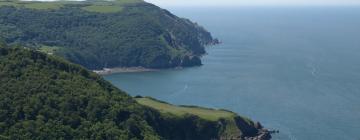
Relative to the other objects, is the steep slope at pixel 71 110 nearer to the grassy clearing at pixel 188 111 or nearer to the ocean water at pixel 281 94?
the grassy clearing at pixel 188 111


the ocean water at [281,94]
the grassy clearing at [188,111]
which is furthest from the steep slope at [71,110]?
the ocean water at [281,94]

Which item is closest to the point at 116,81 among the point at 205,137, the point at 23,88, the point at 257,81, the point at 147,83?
the point at 147,83

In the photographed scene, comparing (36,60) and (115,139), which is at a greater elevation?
(36,60)

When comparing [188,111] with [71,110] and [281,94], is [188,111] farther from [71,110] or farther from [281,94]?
[281,94]

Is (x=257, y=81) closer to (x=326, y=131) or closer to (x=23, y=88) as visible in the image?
(x=326, y=131)

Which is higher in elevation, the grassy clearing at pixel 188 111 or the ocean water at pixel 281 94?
the grassy clearing at pixel 188 111

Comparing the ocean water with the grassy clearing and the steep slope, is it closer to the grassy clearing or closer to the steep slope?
the grassy clearing

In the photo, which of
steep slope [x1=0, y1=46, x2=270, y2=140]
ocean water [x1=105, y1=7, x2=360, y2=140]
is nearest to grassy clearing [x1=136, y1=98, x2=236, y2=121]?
steep slope [x1=0, y1=46, x2=270, y2=140]

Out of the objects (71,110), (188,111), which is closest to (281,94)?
(188,111)
